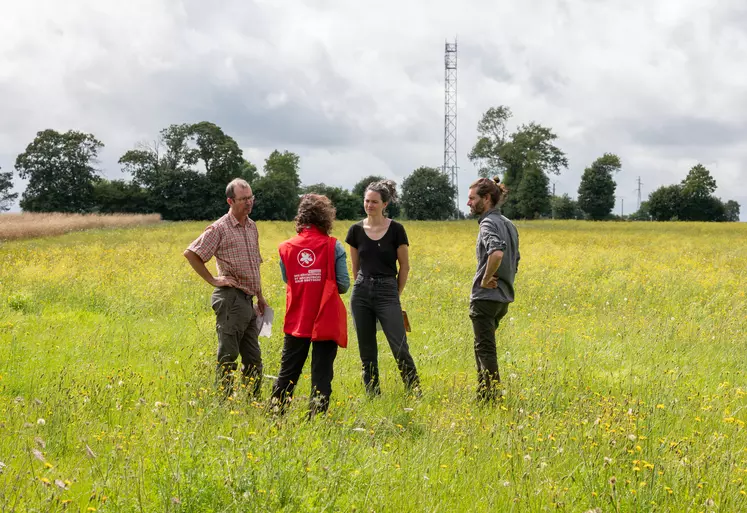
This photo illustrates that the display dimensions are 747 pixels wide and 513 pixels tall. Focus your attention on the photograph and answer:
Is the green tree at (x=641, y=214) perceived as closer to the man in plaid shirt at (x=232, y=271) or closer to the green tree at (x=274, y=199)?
the green tree at (x=274, y=199)

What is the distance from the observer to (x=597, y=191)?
9356cm

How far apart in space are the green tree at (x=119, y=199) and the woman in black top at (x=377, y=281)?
71.3 meters

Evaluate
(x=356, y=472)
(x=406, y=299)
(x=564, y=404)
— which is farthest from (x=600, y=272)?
(x=356, y=472)

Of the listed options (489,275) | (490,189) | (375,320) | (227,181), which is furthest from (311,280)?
(227,181)

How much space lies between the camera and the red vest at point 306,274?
500cm

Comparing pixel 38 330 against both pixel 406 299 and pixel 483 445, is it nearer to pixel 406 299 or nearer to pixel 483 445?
pixel 406 299

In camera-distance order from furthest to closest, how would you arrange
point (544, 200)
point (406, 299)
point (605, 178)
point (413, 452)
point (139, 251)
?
point (605, 178)
point (544, 200)
point (139, 251)
point (406, 299)
point (413, 452)

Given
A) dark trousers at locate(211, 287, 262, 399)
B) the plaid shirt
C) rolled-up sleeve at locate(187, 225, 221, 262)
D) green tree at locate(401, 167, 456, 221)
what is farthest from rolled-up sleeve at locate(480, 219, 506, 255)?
green tree at locate(401, 167, 456, 221)

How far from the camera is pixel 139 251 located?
2180cm

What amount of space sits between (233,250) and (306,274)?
110 cm

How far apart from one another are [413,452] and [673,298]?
34.9 ft

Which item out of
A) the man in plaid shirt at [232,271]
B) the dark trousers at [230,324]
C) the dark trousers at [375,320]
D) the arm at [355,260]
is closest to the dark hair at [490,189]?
the dark trousers at [375,320]

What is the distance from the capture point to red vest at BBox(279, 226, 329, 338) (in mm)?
4996

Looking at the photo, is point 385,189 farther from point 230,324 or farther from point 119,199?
point 119,199
